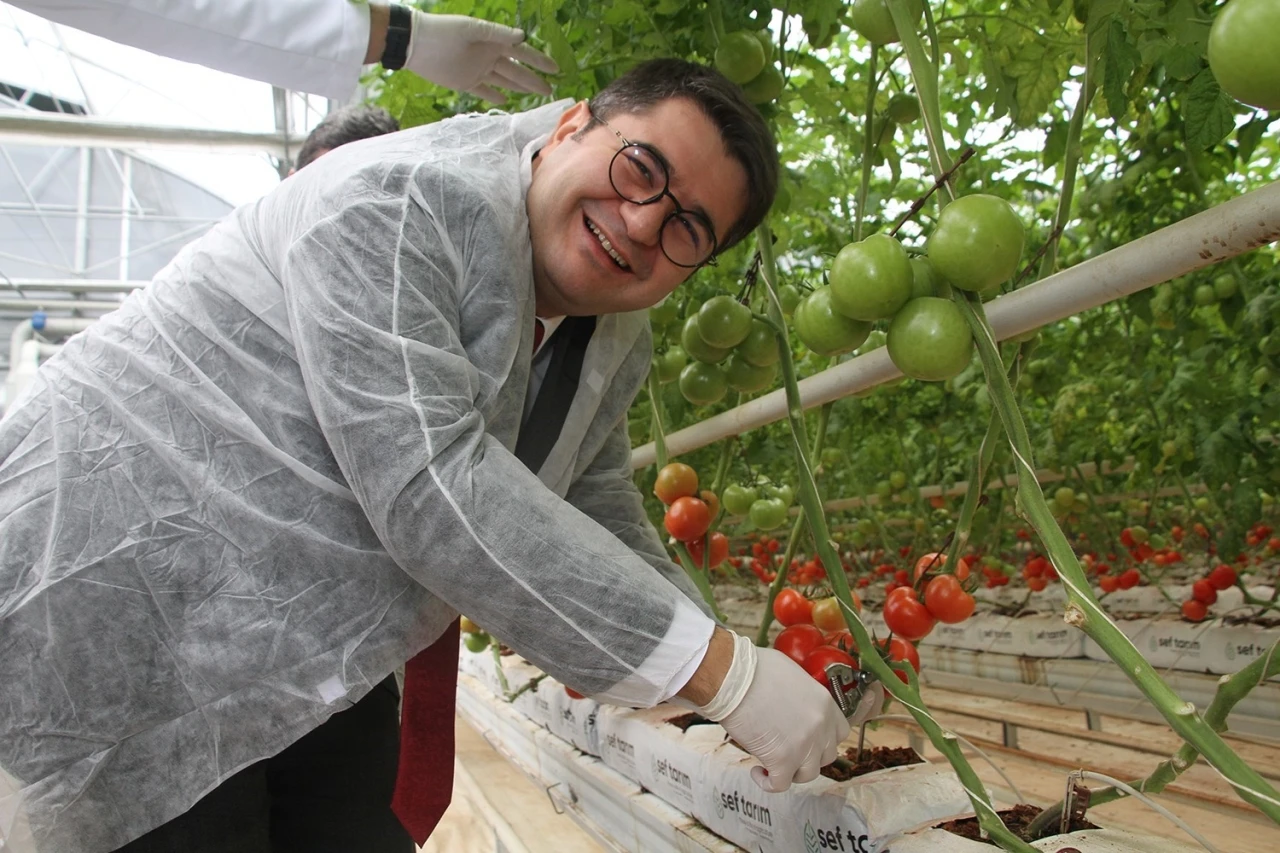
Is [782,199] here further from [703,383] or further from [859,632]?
[859,632]

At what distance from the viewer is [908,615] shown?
156 centimetres

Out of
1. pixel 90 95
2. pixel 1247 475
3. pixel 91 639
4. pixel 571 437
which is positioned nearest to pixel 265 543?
pixel 91 639

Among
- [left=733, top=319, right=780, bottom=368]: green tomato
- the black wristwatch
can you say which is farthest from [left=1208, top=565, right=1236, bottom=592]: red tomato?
the black wristwatch

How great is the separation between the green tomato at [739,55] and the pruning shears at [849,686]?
95cm

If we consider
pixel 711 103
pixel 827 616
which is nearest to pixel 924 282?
pixel 711 103

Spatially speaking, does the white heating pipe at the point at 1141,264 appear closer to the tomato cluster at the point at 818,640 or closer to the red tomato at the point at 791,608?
the tomato cluster at the point at 818,640

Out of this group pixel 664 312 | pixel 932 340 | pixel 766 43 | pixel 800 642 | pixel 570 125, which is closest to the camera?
pixel 932 340

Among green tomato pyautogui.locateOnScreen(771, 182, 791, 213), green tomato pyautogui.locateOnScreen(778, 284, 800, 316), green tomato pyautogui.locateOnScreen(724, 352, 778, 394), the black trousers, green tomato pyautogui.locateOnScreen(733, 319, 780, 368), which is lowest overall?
the black trousers

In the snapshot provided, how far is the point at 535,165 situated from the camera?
1264 mm

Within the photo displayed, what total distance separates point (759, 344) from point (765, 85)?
0.45 metres

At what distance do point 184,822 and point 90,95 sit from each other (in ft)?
23.8

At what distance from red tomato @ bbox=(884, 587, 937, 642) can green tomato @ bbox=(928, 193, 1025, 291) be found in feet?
2.28

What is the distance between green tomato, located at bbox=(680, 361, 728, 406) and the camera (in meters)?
1.82

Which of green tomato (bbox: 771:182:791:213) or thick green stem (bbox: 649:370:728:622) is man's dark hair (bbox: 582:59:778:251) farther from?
thick green stem (bbox: 649:370:728:622)
